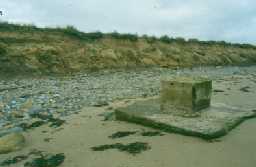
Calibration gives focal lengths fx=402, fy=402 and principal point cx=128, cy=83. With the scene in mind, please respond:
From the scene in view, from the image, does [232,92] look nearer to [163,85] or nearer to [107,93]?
[107,93]

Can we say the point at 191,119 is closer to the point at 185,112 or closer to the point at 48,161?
the point at 185,112

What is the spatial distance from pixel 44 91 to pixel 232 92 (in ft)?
22.1

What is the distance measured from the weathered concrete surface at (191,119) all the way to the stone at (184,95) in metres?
0.21

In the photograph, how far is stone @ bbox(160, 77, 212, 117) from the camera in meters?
8.95

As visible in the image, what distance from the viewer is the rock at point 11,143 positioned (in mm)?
7645

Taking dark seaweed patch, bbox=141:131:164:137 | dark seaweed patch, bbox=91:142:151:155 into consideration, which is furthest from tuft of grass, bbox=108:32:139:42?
dark seaweed patch, bbox=91:142:151:155

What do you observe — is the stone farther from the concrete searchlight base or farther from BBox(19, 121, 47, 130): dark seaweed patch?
BBox(19, 121, 47, 130): dark seaweed patch

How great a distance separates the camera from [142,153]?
7.09 meters

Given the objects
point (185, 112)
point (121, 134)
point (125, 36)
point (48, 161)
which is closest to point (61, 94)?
point (121, 134)

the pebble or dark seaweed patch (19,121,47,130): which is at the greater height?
the pebble

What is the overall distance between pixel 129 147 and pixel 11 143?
2.31 meters

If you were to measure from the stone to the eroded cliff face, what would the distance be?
12410 mm

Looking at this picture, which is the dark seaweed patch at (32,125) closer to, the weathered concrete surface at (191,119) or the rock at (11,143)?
the rock at (11,143)

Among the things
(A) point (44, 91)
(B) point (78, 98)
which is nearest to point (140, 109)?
(B) point (78, 98)
